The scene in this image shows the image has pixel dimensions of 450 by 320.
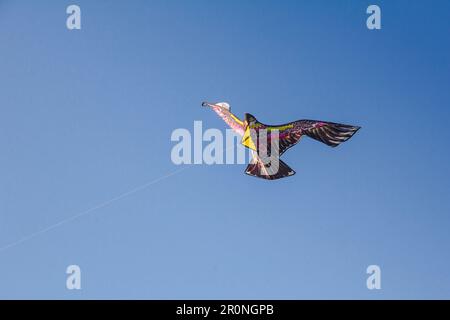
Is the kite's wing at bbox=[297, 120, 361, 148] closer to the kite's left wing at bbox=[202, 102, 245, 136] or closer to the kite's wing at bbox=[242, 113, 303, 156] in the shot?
the kite's wing at bbox=[242, 113, 303, 156]

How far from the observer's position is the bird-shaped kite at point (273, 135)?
129 inches

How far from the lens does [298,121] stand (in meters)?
3.31

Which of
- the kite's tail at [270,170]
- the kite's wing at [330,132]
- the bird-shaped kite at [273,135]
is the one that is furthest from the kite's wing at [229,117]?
the kite's wing at [330,132]

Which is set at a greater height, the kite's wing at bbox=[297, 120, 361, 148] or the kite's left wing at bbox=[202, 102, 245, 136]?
Answer: the kite's left wing at bbox=[202, 102, 245, 136]

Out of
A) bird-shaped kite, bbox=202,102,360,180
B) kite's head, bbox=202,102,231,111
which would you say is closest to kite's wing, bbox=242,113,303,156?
bird-shaped kite, bbox=202,102,360,180

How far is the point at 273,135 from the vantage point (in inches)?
133

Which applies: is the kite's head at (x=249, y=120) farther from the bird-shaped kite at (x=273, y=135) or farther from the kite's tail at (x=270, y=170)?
the kite's tail at (x=270, y=170)

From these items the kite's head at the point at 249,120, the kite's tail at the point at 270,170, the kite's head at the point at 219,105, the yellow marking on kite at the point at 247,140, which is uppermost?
the kite's head at the point at 219,105

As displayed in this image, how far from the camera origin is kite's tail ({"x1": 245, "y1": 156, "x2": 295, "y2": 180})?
10.7ft
